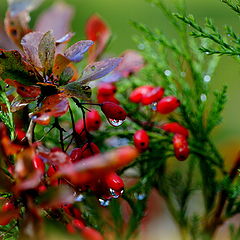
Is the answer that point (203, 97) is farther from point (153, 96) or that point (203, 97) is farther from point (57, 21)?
point (57, 21)

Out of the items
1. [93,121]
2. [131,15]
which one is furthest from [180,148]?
[131,15]

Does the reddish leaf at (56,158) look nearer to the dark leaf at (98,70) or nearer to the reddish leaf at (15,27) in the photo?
the dark leaf at (98,70)

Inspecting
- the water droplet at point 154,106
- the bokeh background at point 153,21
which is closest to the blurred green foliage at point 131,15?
the bokeh background at point 153,21

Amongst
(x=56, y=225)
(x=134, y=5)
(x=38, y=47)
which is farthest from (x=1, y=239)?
(x=134, y=5)

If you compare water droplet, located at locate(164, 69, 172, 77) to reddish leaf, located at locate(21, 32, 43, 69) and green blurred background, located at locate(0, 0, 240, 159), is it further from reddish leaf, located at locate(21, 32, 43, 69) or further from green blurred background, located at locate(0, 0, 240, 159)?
green blurred background, located at locate(0, 0, 240, 159)

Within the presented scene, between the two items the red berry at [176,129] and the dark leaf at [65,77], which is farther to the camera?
the red berry at [176,129]

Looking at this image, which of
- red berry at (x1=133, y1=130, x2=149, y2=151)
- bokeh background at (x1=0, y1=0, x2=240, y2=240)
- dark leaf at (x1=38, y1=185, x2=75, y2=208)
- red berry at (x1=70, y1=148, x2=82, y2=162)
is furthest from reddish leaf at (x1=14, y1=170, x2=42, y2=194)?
bokeh background at (x1=0, y1=0, x2=240, y2=240)

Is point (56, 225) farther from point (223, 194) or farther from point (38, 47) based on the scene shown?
point (223, 194)
